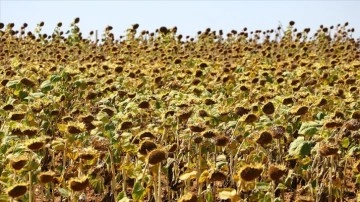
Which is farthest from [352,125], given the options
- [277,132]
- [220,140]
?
[220,140]

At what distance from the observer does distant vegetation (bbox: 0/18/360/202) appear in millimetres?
2875

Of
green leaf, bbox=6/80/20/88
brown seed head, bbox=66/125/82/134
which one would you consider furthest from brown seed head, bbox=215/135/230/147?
green leaf, bbox=6/80/20/88

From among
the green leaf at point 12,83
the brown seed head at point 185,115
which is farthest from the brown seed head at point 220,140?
the green leaf at point 12,83

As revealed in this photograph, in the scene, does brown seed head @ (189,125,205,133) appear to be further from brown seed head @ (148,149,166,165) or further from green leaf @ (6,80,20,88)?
green leaf @ (6,80,20,88)

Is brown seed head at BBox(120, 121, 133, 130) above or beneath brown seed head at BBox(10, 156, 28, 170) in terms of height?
above

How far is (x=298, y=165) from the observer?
3885mm

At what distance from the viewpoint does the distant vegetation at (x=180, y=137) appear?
2.88 metres

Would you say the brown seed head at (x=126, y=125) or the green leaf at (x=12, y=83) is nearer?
the brown seed head at (x=126, y=125)

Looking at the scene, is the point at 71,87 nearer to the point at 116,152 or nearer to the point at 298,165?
the point at 116,152

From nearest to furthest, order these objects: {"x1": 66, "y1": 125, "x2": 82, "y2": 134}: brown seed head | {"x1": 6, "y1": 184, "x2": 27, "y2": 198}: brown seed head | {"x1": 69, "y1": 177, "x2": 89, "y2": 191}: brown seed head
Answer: {"x1": 6, "y1": 184, "x2": 27, "y2": 198}: brown seed head → {"x1": 69, "y1": 177, "x2": 89, "y2": 191}: brown seed head → {"x1": 66, "y1": 125, "x2": 82, "y2": 134}: brown seed head

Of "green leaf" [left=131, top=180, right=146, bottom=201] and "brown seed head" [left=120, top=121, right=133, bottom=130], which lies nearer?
"green leaf" [left=131, top=180, right=146, bottom=201]

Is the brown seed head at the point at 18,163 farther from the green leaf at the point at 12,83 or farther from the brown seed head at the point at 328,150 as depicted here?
the green leaf at the point at 12,83

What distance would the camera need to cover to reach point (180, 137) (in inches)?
143

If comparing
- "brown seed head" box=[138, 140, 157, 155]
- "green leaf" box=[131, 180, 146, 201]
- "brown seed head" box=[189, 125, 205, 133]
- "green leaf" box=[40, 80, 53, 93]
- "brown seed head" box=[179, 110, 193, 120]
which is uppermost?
"green leaf" box=[40, 80, 53, 93]
